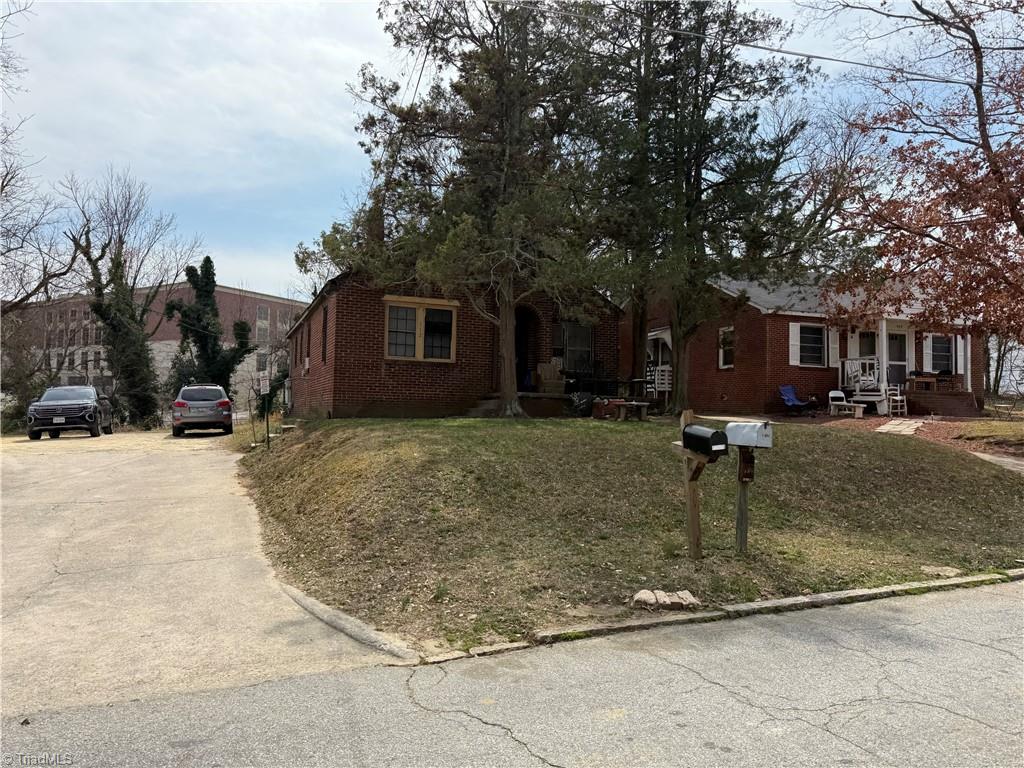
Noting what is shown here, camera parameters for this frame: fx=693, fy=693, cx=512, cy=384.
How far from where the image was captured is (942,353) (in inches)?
924

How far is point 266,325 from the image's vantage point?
229 feet

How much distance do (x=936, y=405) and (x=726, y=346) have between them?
21.2 feet

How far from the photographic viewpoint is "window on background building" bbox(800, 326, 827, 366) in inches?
862

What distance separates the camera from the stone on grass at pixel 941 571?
257 inches

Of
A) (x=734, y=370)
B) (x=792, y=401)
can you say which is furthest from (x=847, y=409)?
(x=734, y=370)

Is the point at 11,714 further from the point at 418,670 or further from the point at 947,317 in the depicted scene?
the point at 947,317

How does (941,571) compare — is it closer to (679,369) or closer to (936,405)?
(679,369)

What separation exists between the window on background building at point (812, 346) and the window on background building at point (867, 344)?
1371 mm

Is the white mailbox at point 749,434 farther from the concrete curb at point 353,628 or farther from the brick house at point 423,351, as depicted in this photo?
the brick house at point 423,351

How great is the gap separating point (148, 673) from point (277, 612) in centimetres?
121

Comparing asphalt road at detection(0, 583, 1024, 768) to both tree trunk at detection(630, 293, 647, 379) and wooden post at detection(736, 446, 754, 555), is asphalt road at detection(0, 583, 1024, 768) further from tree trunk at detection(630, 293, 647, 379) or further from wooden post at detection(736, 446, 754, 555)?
tree trunk at detection(630, 293, 647, 379)

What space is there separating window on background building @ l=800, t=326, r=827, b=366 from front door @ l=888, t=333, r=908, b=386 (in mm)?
2480

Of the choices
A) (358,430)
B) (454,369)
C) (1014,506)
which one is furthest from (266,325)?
(1014,506)

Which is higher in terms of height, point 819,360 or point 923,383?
point 819,360
